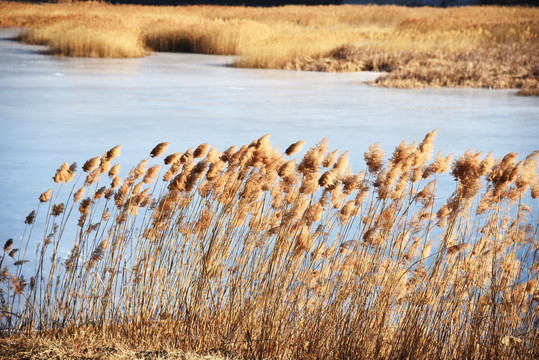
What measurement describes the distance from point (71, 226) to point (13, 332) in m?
2.19

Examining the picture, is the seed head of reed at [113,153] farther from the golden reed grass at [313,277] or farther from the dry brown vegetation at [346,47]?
the dry brown vegetation at [346,47]

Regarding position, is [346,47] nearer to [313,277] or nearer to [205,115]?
[205,115]

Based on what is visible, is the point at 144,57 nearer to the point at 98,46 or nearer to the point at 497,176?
the point at 98,46

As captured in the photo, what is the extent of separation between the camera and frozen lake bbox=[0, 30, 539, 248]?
313 inches

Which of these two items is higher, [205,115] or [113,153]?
[113,153]

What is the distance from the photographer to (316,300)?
12.7 ft

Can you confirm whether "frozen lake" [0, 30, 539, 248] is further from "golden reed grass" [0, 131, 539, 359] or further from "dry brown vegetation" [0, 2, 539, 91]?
"golden reed grass" [0, 131, 539, 359]

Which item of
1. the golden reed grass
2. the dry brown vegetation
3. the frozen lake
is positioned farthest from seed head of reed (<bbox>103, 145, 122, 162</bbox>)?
the dry brown vegetation

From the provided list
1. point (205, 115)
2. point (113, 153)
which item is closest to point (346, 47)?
point (205, 115)

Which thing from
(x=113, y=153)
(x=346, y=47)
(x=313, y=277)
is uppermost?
(x=346, y=47)

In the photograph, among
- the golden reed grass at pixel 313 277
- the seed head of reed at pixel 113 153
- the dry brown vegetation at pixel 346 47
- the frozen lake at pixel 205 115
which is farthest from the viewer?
the dry brown vegetation at pixel 346 47

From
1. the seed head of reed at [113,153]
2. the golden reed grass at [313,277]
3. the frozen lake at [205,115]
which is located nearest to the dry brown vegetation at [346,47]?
the frozen lake at [205,115]

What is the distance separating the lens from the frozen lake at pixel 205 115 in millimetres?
7947

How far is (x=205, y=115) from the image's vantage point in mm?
10609
